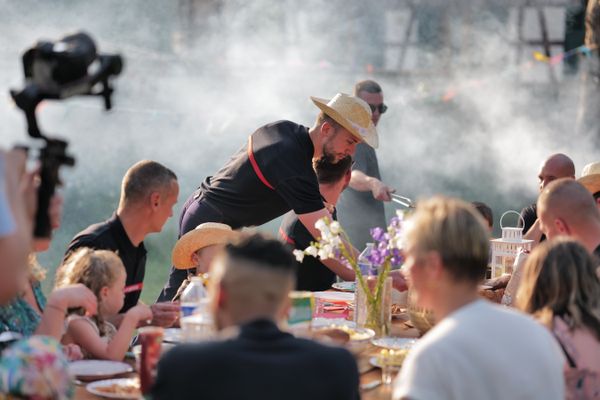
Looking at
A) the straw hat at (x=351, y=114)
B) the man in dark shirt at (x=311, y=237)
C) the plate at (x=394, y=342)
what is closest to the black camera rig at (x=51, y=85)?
the plate at (x=394, y=342)

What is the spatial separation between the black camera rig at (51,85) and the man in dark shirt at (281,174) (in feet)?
7.59

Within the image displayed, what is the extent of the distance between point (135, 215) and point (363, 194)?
2976 millimetres

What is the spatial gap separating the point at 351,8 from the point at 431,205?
1179 centimetres

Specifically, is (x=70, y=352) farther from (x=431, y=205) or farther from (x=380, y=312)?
(x=431, y=205)

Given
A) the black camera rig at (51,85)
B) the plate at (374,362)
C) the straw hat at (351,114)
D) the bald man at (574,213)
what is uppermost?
the straw hat at (351,114)

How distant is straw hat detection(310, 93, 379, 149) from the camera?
4.83 m

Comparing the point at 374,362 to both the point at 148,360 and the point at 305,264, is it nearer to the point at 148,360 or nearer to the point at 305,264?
the point at 148,360

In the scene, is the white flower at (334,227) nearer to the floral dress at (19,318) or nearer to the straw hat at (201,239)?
the straw hat at (201,239)

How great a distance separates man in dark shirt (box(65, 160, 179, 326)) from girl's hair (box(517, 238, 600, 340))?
183 cm

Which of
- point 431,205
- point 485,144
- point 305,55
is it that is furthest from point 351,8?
point 431,205

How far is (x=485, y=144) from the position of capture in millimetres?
14273

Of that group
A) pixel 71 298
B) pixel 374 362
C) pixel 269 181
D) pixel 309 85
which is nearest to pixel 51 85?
pixel 71 298

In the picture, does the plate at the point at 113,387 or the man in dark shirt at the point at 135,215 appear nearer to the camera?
the plate at the point at 113,387

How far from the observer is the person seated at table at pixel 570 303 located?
8.83ft
